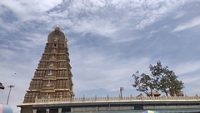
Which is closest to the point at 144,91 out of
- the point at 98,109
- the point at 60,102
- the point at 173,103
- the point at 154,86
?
the point at 154,86

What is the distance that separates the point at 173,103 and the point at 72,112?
711 inches

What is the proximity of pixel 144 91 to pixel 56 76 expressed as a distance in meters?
21.0

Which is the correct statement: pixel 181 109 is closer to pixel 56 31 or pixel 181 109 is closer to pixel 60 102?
pixel 60 102

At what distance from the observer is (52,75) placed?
57031 mm

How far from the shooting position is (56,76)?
188ft

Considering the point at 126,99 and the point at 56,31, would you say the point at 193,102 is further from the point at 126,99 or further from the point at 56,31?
the point at 56,31

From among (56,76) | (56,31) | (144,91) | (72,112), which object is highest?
(56,31)

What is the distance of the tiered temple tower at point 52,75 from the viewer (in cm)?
5428

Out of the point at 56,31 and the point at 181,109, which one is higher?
the point at 56,31

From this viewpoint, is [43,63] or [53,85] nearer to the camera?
[53,85]

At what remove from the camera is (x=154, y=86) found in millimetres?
57281

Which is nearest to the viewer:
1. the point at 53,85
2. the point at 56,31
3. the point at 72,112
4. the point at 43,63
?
the point at 72,112

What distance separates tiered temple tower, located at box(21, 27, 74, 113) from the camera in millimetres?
54281

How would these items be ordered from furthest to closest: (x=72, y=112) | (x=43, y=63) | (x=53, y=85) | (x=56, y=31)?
(x=56, y=31) < (x=43, y=63) < (x=53, y=85) < (x=72, y=112)
